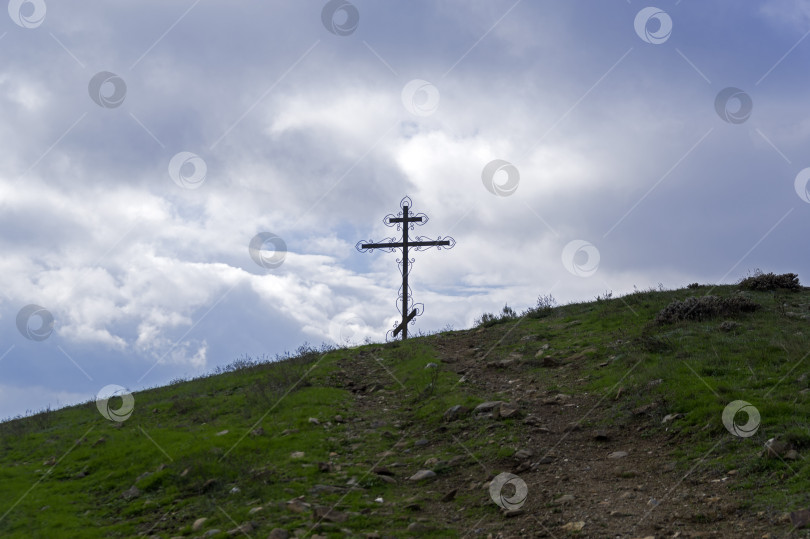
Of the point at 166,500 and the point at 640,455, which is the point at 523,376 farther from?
the point at 166,500

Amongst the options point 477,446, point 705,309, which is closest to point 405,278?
point 705,309

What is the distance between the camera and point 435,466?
12414mm

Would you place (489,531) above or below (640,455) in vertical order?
below

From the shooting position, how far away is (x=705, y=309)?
20375 mm

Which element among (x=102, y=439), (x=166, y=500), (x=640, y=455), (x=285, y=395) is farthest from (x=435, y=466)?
(x=102, y=439)

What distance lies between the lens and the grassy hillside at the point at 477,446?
9703 mm

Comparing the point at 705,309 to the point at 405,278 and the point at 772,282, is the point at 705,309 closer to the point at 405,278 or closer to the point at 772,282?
the point at 772,282

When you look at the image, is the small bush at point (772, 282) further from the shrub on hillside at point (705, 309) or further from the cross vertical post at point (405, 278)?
the cross vertical post at point (405, 278)

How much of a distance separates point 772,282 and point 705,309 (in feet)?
21.3

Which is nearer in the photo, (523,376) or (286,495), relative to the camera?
(286,495)

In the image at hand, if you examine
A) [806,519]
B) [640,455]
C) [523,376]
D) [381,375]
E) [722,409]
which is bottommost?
[806,519]

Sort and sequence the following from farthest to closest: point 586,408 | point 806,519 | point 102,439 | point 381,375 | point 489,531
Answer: point 381,375 → point 102,439 → point 586,408 → point 489,531 → point 806,519

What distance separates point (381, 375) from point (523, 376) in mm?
5538

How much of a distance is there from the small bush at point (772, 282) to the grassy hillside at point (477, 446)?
1.25 meters
